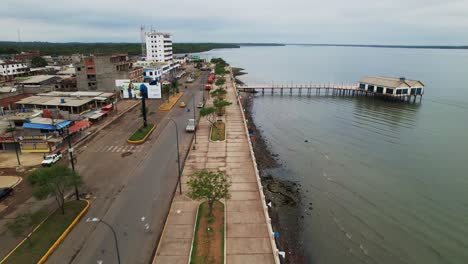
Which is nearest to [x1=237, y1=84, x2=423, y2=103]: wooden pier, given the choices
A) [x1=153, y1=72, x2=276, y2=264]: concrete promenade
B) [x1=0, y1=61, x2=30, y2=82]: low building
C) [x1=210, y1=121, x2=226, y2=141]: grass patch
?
[x1=210, y1=121, x2=226, y2=141]: grass patch

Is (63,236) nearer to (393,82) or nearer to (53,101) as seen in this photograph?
(53,101)

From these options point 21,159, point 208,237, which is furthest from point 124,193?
point 21,159

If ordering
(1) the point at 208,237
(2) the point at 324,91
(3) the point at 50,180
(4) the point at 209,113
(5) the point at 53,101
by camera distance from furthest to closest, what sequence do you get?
(2) the point at 324,91 → (5) the point at 53,101 → (4) the point at 209,113 → (3) the point at 50,180 → (1) the point at 208,237

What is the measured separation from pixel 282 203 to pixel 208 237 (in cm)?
1336

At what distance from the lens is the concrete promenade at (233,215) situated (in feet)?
73.0

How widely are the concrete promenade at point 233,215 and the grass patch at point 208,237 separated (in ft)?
1.76

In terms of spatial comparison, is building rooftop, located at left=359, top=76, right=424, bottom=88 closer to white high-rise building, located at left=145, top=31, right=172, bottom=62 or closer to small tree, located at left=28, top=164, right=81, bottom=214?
small tree, located at left=28, top=164, right=81, bottom=214

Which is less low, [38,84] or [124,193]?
[38,84]

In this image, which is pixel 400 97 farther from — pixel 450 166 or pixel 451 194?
pixel 451 194

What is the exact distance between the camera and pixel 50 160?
123 feet

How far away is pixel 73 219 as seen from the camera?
26.1 meters

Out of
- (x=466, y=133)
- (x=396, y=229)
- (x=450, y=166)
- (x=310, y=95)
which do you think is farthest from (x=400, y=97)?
(x=396, y=229)

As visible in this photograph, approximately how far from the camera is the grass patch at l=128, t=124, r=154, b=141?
156 feet

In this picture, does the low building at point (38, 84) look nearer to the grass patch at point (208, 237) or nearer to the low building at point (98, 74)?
the low building at point (98, 74)
